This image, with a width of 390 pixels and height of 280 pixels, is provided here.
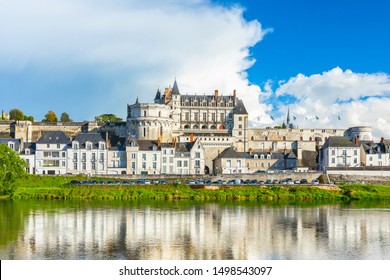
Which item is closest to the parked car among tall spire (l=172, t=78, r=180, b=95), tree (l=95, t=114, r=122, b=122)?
tall spire (l=172, t=78, r=180, b=95)

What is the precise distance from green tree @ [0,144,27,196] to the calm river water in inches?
162

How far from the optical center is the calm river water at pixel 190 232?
68.0 ft

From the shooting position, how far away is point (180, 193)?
146ft

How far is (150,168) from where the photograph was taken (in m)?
57.0

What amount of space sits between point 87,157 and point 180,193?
15.2 m

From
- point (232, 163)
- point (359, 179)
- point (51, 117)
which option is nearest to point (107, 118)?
point (51, 117)

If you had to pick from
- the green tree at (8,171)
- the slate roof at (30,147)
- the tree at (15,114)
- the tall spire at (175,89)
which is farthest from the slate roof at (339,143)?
the tree at (15,114)

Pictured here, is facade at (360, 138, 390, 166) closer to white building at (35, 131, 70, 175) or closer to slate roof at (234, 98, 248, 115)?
slate roof at (234, 98, 248, 115)

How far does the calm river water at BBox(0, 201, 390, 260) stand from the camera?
68.0 ft

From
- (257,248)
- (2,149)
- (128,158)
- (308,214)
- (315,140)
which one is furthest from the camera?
(315,140)

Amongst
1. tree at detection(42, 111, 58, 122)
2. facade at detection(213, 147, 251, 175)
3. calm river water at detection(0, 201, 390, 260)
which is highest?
tree at detection(42, 111, 58, 122)
